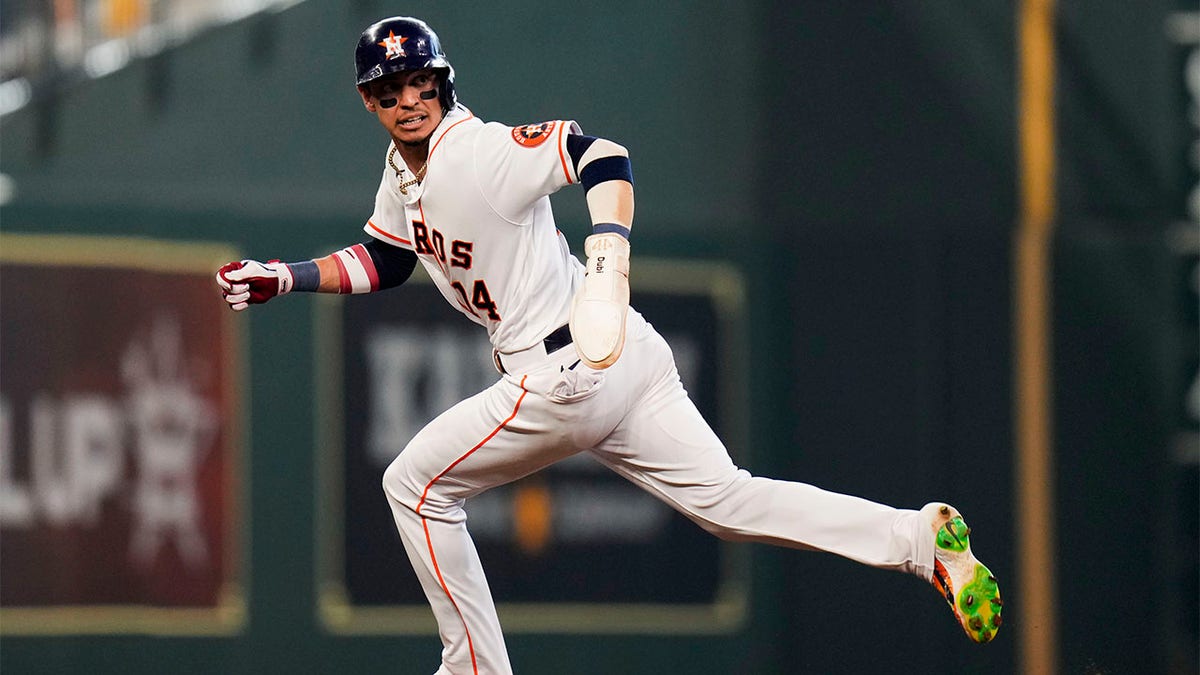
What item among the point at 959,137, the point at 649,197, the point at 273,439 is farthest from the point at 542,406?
the point at 959,137

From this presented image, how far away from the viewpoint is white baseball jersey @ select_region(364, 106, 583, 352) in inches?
176

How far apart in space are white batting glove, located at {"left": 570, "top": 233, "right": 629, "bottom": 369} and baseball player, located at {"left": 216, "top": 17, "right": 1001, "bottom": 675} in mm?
256

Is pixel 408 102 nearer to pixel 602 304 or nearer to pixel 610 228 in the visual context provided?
pixel 610 228

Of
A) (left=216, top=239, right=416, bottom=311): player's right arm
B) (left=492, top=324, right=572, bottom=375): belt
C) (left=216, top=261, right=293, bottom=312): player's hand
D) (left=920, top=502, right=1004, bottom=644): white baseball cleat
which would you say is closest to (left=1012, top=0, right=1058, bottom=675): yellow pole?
(left=920, top=502, right=1004, bottom=644): white baseball cleat

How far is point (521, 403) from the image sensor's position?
4547 millimetres

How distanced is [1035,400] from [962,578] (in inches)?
199

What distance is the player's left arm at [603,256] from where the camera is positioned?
161 inches

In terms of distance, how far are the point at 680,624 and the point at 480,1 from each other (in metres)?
3.34

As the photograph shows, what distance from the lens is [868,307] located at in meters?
9.34

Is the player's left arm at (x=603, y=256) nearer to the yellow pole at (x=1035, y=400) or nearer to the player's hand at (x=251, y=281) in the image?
the player's hand at (x=251, y=281)

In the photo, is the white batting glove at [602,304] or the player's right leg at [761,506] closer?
the white batting glove at [602,304]

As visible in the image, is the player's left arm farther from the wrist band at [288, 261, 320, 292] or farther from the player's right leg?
the wrist band at [288, 261, 320, 292]

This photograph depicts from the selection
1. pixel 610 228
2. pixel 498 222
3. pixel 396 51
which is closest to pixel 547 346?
pixel 498 222

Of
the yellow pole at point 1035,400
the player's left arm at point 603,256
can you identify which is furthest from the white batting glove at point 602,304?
the yellow pole at point 1035,400
